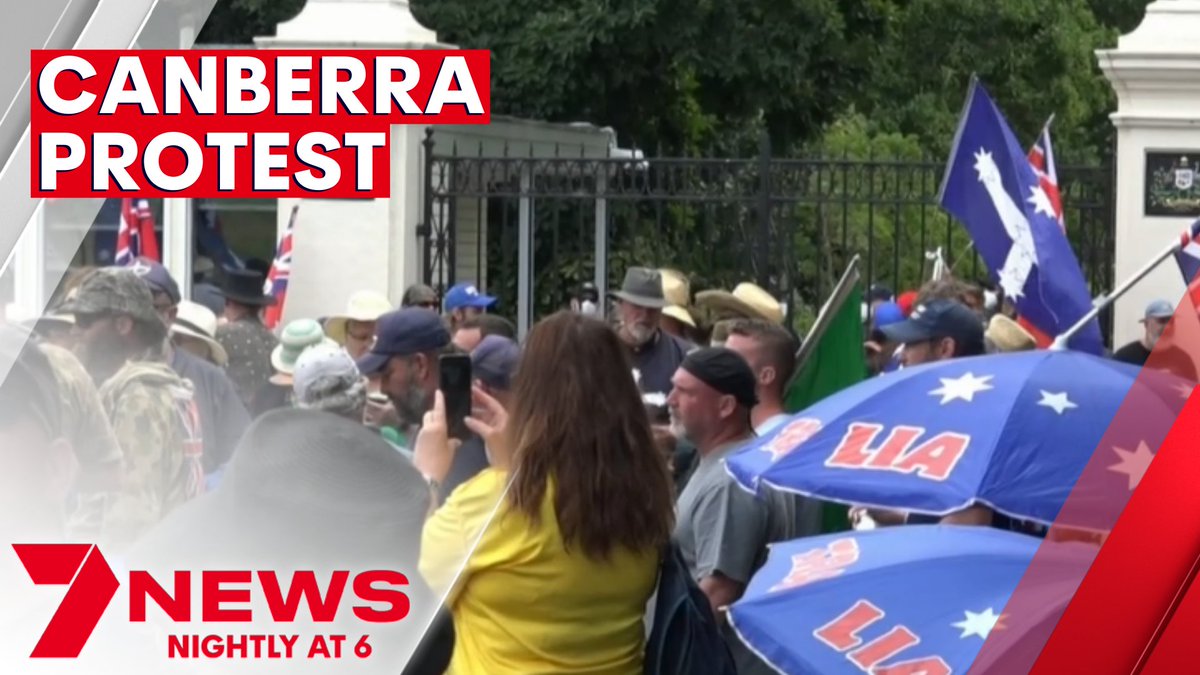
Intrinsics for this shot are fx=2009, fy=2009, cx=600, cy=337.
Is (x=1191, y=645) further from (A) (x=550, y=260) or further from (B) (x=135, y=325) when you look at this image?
(A) (x=550, y=260)

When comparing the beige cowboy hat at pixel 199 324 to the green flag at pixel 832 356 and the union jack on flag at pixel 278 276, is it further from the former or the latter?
the green flag at pixel 832 356

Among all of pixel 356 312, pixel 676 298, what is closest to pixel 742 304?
pixel 676 298

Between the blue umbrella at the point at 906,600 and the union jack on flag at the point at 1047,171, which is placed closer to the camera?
the blue umbrella at the point at 906,600

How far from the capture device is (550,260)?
7789 millimetres

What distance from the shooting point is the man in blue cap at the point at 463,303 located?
352 cm

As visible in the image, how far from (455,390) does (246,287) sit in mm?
205

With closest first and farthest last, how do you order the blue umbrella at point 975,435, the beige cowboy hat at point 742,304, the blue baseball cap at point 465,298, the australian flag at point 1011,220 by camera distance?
the blue umbrella at point 975,435, the blue baseball cap at point 465,298, the australian flag at point 1011,220, the beige cowboy hat at point 742,304

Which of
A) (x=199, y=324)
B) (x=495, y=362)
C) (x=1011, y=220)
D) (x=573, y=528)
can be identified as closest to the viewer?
(x=199, y=324)

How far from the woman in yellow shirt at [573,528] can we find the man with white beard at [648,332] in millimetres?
3243

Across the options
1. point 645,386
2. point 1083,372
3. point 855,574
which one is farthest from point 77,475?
point 645,386

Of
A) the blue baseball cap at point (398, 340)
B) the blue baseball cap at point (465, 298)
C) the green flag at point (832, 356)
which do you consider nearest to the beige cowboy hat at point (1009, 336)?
the green flag at point (832, 356)

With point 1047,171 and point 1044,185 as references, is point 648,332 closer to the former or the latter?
point 1044,185

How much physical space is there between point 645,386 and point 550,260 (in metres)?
1.94

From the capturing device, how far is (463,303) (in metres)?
3.94
